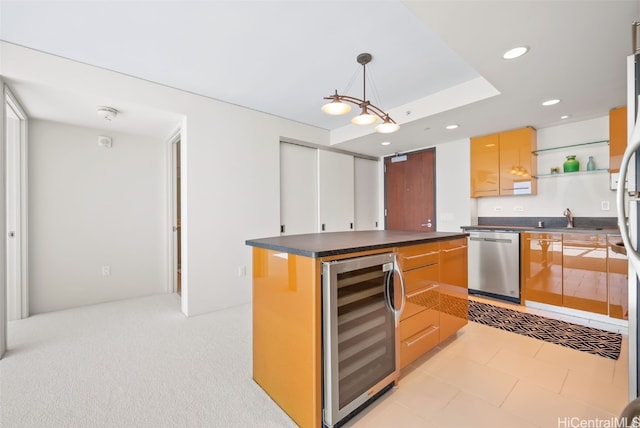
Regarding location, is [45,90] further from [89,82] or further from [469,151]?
[469,151]

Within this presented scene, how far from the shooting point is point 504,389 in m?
1.78

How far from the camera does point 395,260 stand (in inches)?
67.1

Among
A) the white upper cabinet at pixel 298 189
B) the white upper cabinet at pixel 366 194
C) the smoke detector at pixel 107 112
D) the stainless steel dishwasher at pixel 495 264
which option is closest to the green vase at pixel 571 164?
the stainless steel dishwasher at pixel 495 264

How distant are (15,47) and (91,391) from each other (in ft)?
9.26

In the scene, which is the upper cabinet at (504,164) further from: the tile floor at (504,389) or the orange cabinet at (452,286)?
the tile floor at (504,389)

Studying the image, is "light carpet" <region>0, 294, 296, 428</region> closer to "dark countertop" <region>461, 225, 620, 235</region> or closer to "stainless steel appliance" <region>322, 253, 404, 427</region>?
"stainless steel appliance" <region>322, 253, 404, 427</region>

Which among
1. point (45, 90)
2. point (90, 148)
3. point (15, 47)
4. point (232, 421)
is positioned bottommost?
point (232, 421)

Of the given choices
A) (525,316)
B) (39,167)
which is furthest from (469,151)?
(39,167)

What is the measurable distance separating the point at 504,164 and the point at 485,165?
0.80ft

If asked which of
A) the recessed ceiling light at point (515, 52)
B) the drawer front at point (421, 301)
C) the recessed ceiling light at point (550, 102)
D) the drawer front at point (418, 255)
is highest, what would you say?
the recessed ceiling light at point (515, 52)

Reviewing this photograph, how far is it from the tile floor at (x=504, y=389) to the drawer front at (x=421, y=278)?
24.3 inches

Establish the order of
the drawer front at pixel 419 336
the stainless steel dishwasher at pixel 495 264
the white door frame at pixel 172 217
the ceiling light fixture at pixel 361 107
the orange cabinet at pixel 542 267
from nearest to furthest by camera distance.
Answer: the drawer front at pixel 419 336 → the ceiling light fixture at pixel 361 107 → the orange cabinet at pixel 542 267 → the stainless steel dishwasher at pixel 495 264 → the white door frame at pixel 172 217

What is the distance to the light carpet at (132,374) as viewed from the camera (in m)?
1.57

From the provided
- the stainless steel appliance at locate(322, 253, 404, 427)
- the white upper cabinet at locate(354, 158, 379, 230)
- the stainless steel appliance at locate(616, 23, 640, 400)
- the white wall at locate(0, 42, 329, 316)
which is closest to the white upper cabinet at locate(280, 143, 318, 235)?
the white wall at locate(0, 42, 329, 316)
